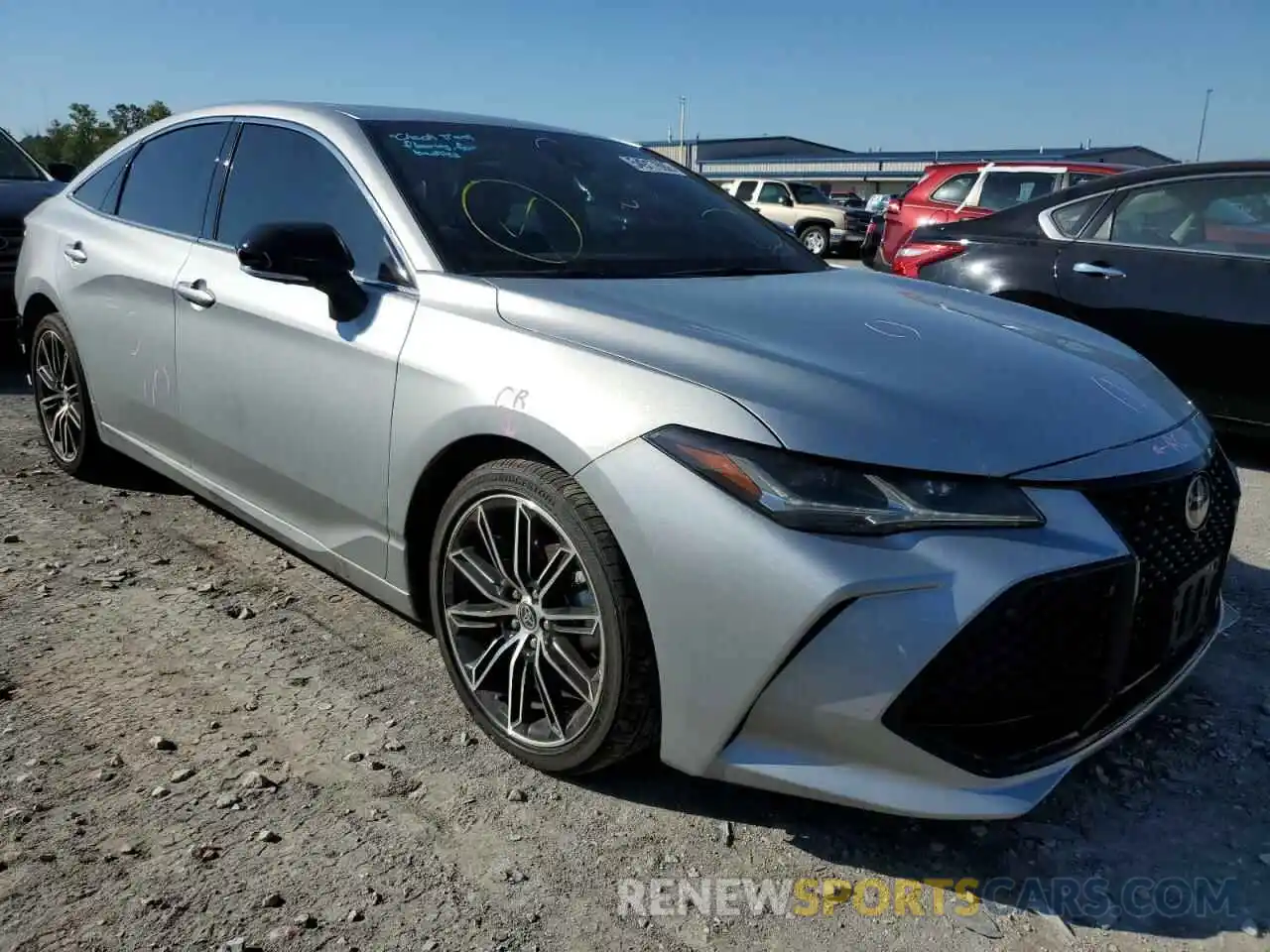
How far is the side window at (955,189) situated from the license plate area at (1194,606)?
33.6 feet

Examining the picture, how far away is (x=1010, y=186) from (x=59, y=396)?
1069cm

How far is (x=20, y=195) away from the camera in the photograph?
22.2 feet

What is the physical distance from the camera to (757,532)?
191 cm

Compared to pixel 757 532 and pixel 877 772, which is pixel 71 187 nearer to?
pixel 757 532

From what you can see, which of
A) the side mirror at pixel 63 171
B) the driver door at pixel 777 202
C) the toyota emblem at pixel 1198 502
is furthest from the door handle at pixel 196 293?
the driver door at pixel 777 202

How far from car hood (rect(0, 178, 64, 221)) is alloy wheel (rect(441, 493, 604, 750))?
5329 mm

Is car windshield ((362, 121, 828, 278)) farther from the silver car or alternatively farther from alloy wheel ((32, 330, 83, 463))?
alloy wheel ((32, 330, 83, 463))

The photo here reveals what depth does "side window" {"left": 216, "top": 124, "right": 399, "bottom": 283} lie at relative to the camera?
9.27 ft

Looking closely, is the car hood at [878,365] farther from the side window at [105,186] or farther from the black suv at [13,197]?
the black suv at [13,197]

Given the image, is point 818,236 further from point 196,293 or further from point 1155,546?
point 1155,546

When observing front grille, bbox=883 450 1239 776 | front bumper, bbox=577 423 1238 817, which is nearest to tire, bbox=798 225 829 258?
front grille, bbox=883 450 1239 776

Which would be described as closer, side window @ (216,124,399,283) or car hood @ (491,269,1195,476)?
car hood @ (491,269,1195,476)

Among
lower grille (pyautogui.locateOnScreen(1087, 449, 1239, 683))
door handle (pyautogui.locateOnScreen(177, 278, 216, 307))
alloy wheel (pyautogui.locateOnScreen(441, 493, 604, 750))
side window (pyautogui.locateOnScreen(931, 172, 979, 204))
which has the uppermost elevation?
side window (pyautogui.locateOnScreen(931, 172, 979, 204))

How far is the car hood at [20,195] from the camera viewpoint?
6594 mm
